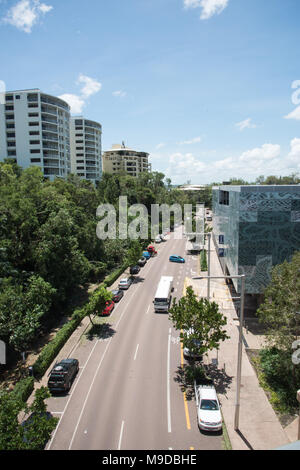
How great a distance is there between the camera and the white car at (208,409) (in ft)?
58.3

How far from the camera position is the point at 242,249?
31.1 m

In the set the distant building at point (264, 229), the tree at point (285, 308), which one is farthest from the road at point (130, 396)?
the distant building at point (264, 229)

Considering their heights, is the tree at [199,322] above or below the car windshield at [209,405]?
above

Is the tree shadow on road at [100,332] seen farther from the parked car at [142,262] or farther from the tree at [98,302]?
the parked car at [142,262]

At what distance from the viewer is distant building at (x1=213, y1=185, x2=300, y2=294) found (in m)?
30.2

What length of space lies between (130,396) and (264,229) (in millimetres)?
19661

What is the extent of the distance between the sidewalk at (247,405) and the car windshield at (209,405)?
104cm

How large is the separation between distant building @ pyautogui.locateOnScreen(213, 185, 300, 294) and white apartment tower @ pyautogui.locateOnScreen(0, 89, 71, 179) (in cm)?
7114

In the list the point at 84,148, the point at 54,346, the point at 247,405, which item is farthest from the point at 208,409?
the point at 84,148

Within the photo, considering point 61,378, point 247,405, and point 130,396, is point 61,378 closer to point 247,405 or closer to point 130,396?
point 130,396

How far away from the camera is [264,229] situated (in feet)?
101

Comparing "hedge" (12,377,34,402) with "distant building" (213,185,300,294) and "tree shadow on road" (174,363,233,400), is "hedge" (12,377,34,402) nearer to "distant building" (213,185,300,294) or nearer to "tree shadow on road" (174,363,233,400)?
"tree shadow on road" (174,363,233,400)
